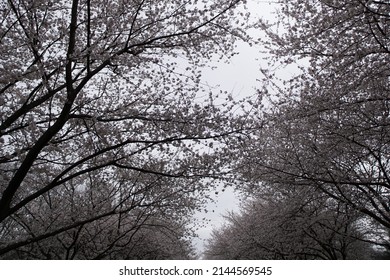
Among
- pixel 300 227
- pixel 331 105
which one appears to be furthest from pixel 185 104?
pixel 300 227

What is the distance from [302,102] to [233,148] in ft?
5.41

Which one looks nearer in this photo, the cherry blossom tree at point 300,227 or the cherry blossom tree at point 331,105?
the cherry blossom tree at point 331,105

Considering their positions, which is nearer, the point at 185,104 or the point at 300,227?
the point at 185,104

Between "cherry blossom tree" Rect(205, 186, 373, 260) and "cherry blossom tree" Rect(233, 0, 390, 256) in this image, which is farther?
"cherry blossom tree" Rect(205, 186, 373, 260)

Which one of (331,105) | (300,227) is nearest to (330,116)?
(331,105)

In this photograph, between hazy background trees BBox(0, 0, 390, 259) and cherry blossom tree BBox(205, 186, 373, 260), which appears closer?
hazy background trees BBox(0, 0, 390, 259)

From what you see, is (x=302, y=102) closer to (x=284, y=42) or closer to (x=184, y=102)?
(x=284, y=42)

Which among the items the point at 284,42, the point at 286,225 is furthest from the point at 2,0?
the point at 286,225

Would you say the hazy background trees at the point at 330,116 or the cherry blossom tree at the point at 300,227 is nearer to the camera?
the hazy background trees at the point at 330,116

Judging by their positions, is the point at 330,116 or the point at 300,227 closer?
the point at 330,116

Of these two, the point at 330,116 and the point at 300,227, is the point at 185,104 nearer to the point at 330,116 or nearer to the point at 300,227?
the point at 330,116

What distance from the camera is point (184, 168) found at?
7.30 m

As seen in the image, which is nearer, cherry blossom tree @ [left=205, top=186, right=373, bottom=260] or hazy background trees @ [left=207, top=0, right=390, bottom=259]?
hazy background trees @ [left=207, top=0, right=390, bottom=259]

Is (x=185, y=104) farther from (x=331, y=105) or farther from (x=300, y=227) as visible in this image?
(x=300, y=227)
